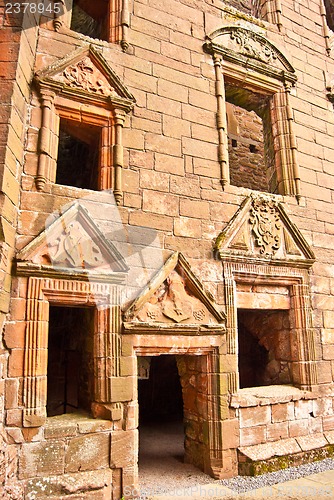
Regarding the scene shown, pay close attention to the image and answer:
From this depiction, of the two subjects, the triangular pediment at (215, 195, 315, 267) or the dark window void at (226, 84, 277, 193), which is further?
the dark window void at (226, 84, 277, 193)

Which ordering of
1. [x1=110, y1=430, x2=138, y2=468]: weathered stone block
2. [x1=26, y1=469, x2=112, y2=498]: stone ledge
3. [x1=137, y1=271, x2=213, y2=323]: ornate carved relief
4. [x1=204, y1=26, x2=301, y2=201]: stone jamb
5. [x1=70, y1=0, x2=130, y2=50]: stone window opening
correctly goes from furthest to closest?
[x1=204, y1=26, x2=301, y2=201]: stone jamb, [x1=70, y1=0, x2=130, y2=50]: stone window opening, [x1=137, y1=271, x2=213, y2=323]: ornate carved relief, [x1=110, y1=430, x2=138, y2=468]: weathered stone block, [x1=26, y1=469, x2=112, y2=498]: stone ledge

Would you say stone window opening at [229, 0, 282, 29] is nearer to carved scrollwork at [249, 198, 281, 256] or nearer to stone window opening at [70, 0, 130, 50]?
stone window opening at [70, 0, 130, 50]

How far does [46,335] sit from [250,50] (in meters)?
5.85

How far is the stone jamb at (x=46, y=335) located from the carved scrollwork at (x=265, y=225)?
8.12ft

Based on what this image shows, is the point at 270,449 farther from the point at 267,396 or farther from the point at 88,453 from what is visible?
the point at 88,453

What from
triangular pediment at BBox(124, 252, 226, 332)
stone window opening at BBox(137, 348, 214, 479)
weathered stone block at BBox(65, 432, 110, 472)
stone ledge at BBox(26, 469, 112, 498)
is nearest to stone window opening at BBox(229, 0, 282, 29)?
triangular pediment at BBox(124, 252, 226, 332)

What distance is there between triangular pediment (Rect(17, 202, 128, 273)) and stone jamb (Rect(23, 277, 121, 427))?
0.21 metres

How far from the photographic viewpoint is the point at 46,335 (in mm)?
4398

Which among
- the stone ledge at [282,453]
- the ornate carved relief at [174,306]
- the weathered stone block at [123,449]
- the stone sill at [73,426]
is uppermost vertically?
the ornate carved relief at [174,306]

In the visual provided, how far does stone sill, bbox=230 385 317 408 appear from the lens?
5.35 m

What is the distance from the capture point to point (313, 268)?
6.62m

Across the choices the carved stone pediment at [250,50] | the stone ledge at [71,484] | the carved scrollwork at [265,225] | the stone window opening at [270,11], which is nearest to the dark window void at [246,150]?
the carved stone pediment at [250,50]

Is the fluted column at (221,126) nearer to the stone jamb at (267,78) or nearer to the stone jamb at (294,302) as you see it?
the stone jamb at (267,78)

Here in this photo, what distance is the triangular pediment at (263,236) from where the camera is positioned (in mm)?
5879
